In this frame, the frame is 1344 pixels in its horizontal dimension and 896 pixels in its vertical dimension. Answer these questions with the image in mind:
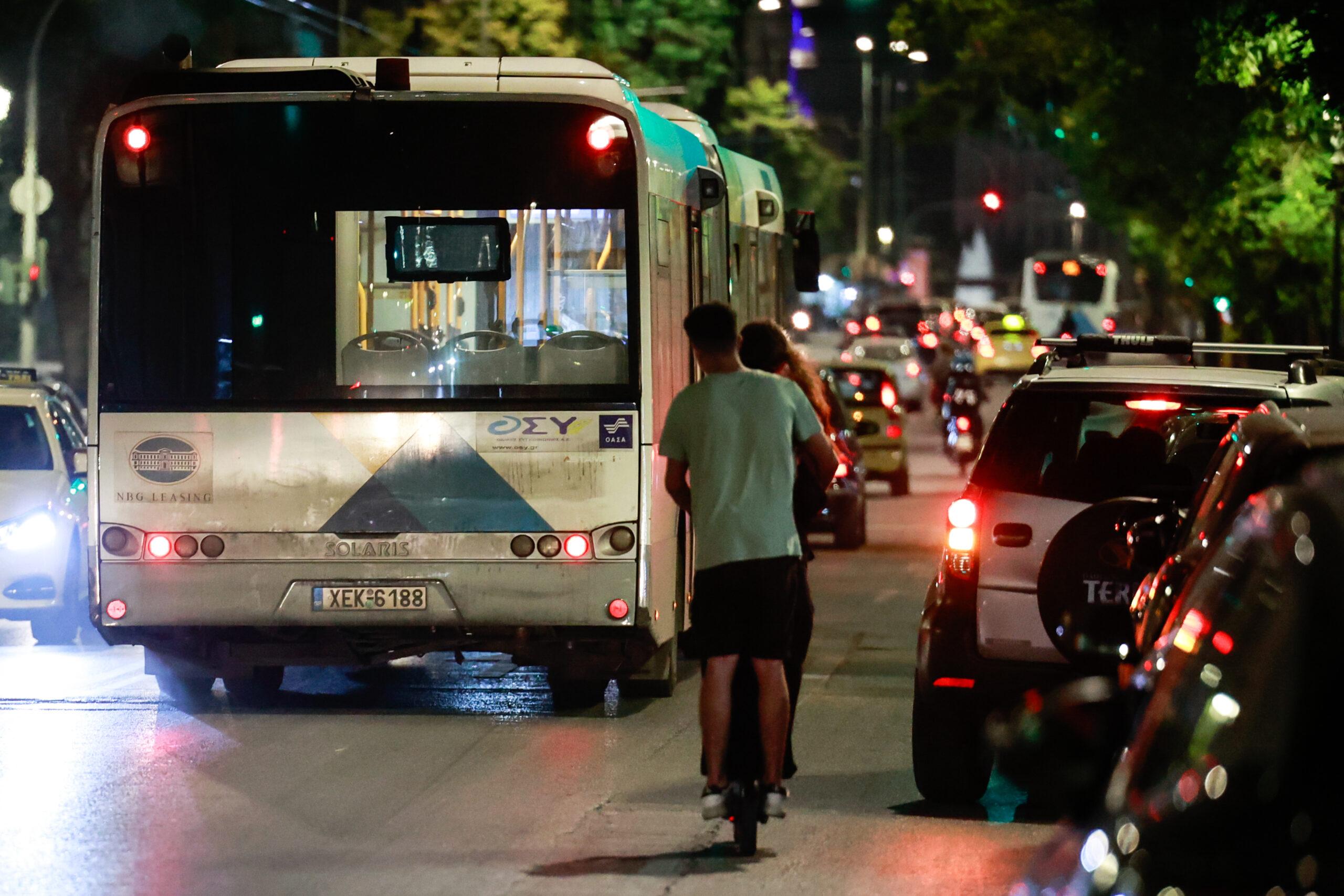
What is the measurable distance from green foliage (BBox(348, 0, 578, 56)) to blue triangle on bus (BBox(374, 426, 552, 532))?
102 ft

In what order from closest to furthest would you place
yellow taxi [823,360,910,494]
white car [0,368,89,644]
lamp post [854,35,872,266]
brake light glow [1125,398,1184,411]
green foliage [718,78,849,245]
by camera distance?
1. brake light glow [1125,398,1184,411]
2. white car [0,368,89,644]
3. yellow taxi [823,360,910,494]
4. green foliage [718,78,849,245]
5. lamp post [854,35,872,266]

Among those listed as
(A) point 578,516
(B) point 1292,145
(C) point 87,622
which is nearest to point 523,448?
(A) point 578,516

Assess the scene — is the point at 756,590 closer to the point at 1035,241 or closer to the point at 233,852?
the point at 233,852

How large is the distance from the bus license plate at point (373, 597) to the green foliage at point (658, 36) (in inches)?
1295

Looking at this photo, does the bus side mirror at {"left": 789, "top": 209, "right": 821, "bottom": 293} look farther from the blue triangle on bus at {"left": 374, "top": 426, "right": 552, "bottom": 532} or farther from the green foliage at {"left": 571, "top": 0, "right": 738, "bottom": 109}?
the green foliage at {"left": 571, "top": 0, "right": 738, "bottom": 109}

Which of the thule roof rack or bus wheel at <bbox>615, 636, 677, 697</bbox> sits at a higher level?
the thule roof rack

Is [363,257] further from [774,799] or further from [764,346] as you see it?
[774,799]

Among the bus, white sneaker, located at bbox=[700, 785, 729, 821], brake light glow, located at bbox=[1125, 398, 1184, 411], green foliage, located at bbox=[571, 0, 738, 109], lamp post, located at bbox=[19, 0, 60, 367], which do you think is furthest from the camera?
the bus

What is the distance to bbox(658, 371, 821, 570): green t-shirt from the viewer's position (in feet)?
24.6

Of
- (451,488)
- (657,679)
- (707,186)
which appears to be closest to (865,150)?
(707,186)

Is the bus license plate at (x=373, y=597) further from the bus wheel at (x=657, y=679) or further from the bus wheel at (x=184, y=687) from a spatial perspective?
the bus wheel at (x=657, y=679)

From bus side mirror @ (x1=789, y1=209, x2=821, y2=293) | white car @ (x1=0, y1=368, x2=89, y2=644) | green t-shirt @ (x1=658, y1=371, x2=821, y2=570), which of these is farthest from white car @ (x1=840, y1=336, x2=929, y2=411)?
green t-shirt @ (x1=658, y1=371, x2=821, y2=570)

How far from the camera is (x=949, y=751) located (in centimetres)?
843

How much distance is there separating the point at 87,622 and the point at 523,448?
17.9 ft
